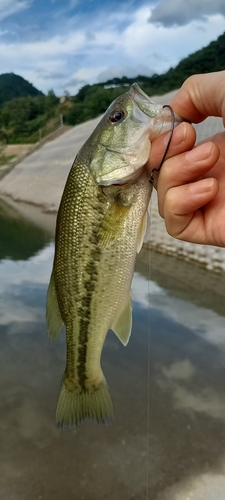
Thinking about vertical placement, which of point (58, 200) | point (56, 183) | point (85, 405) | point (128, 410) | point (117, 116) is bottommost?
point (58, 200)

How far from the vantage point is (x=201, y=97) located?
7.03 ft

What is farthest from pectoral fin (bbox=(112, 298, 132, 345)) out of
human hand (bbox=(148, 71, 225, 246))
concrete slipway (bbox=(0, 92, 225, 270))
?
concrete slipway (bbox=(0, 92, 225, 270))

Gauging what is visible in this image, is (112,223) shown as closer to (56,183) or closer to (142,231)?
(142,231)

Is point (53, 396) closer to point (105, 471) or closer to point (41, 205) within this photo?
point (105, 471)

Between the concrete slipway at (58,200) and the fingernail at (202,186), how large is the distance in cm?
236

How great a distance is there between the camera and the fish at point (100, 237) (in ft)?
6.36

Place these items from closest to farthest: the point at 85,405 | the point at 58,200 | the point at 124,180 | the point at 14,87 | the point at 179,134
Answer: the point at 179,134 → the point at 124,180 → the point at 85,405 → the point at 58,200 → the point at 14,87

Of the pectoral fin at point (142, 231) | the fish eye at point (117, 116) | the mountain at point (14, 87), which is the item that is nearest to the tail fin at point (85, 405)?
the pectoral fin at point (142, 231)

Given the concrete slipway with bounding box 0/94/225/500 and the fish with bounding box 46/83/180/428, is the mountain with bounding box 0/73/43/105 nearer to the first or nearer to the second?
the concrete slipway with bounding box 0/94/225/500

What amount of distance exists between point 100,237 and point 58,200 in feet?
49.3

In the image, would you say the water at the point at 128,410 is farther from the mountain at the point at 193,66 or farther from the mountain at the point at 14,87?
the mountain at the point at 14,87

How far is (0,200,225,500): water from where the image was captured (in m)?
3.36

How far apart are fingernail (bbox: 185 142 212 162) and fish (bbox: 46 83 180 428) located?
6.5 inches

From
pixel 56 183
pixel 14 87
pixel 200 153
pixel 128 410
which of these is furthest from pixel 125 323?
pixel 14 87
